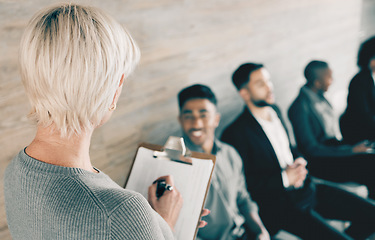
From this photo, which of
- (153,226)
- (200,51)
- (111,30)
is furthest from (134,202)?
(200,51)

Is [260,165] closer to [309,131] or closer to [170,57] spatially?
[309,131]

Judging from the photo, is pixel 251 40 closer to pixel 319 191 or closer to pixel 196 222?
pixel 319 191

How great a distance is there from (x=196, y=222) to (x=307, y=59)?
7.17ft

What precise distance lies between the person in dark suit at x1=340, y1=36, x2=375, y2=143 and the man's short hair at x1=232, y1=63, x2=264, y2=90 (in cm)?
101

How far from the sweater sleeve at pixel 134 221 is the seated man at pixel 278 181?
128 cm

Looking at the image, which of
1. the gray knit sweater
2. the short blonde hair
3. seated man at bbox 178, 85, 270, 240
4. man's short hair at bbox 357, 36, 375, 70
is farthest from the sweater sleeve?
man's short hair at bbox 357, 36, 375, 70

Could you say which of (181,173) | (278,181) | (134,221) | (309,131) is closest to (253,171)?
(278,181)

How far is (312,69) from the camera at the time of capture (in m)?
2.67

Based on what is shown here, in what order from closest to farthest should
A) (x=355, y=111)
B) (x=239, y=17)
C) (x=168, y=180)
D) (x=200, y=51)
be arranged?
(x=168, y=180), (x=200, y=51), (x=239, y=17), (x=355, y=111)

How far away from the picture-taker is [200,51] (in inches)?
78.9

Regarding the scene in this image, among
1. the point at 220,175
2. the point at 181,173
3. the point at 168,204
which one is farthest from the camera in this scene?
the point at 220,175

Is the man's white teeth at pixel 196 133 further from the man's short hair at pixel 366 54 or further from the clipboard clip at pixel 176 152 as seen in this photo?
the man's short hair at pixel 366 54

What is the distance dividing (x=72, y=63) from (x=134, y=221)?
1.07ft

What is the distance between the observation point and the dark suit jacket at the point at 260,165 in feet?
6.34
